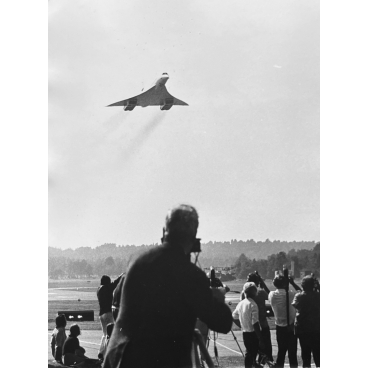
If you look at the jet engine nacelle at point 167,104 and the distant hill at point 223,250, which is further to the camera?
the jet engine nacelle at point 167,104

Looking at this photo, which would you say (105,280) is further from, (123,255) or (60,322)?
(60,322)

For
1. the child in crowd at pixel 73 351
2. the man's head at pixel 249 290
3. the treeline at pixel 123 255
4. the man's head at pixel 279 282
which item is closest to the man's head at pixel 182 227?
the treeline at pixel 123 255

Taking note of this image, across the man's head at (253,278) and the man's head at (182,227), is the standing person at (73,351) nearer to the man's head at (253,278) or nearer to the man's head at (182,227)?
the man's head at (253,278)

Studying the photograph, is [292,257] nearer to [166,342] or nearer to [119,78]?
[119,78]

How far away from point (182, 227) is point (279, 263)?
10.5ft

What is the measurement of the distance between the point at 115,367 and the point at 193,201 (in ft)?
10.4

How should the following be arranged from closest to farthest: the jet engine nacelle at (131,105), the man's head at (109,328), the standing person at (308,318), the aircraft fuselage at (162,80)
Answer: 1. the man's head at (109,328)
2. the standing person at (308,318)
3. the aircraft fuselage at (162,80)
4. the jet engine nacelle at (131,105)

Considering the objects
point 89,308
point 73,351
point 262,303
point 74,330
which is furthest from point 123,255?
point 262,303

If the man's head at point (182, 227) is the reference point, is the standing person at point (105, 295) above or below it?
below

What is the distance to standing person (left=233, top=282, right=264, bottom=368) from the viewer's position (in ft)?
16.1

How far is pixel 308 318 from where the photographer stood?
4.89m

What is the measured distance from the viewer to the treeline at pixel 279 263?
504 cm

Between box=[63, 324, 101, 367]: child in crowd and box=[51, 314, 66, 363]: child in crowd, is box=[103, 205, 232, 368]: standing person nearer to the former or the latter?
box=[63, 324, 101, 367]: child in crowd
